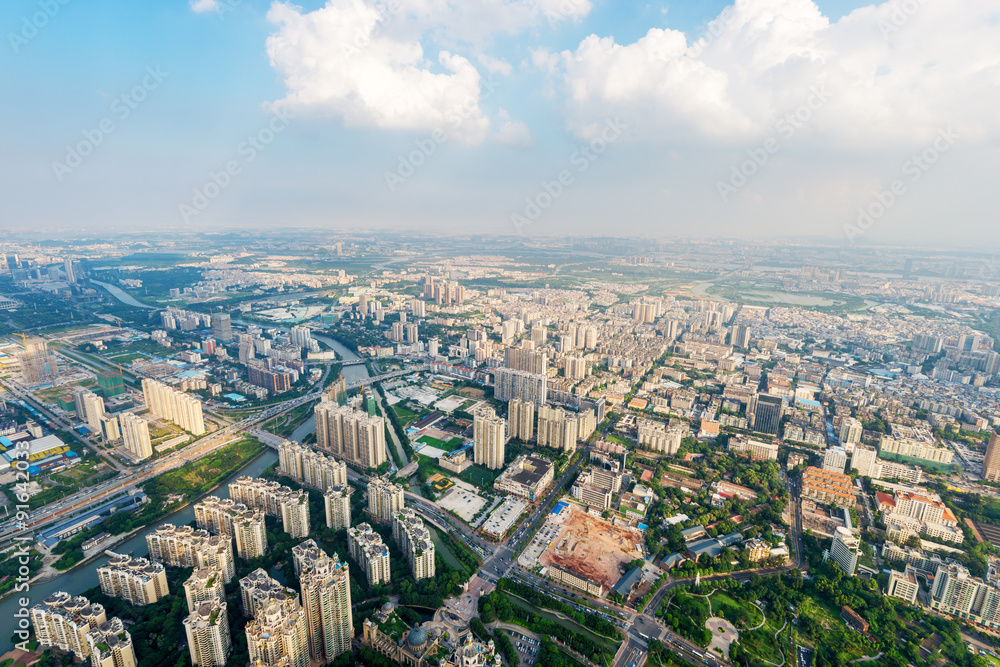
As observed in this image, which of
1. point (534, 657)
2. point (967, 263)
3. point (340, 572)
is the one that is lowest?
point (534, 657)

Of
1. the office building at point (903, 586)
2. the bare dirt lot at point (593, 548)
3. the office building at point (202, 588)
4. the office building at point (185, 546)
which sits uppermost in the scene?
the office building at point (202, 588)

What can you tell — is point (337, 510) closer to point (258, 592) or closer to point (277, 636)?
point (258, 592)

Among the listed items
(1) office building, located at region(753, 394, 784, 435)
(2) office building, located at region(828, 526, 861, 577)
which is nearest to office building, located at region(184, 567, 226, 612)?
(2) office building, located at region(828, 526, 861, 577)

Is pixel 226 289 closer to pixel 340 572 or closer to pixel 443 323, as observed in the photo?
pixel 443 323

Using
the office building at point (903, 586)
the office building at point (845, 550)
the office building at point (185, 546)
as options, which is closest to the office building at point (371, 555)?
the office building at point (185, 546)

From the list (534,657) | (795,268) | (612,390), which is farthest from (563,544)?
(795,268)

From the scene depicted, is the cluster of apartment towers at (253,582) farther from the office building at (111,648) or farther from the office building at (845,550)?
the office building at (845,550)

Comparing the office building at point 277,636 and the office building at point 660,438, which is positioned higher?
the office building at point 277,636

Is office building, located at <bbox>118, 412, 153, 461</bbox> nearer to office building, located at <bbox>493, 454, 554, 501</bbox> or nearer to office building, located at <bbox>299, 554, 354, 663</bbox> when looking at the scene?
office building, located at <bbox>299, 554, 354, 663</bbox>
